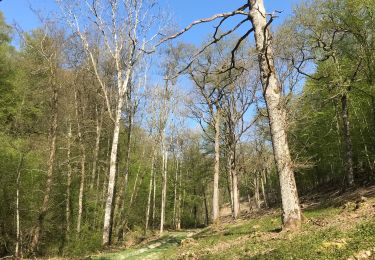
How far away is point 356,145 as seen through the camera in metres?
29.7

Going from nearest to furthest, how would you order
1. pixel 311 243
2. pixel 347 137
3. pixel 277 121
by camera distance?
pixel 311 243, pixel 277 121, pixel 347 137

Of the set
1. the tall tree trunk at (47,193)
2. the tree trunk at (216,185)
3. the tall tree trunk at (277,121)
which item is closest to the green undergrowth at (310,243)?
the tall tree trunk at (277,121)

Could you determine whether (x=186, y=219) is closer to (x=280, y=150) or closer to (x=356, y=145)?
Answer: (x=356, y=145)

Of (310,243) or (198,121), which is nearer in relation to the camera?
(310,243)

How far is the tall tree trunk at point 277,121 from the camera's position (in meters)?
9.08

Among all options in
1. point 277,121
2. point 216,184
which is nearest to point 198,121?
point 216,184

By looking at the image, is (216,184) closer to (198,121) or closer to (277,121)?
(198,121)

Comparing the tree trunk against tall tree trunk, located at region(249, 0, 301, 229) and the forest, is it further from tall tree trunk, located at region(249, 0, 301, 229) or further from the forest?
tall tree trunk, located at region(249, 0, 301, 229)

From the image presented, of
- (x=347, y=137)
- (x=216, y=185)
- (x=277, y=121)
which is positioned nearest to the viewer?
(x=277, y=121)


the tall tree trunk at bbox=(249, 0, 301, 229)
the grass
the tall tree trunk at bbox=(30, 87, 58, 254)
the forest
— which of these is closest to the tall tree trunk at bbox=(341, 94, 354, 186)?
the forest

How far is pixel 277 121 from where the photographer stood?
9320 millimetres

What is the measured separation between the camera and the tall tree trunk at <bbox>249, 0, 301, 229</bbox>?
908 cm

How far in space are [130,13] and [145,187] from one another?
91.3 feet

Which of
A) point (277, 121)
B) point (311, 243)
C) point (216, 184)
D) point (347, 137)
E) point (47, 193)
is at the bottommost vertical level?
point (311, 243)
